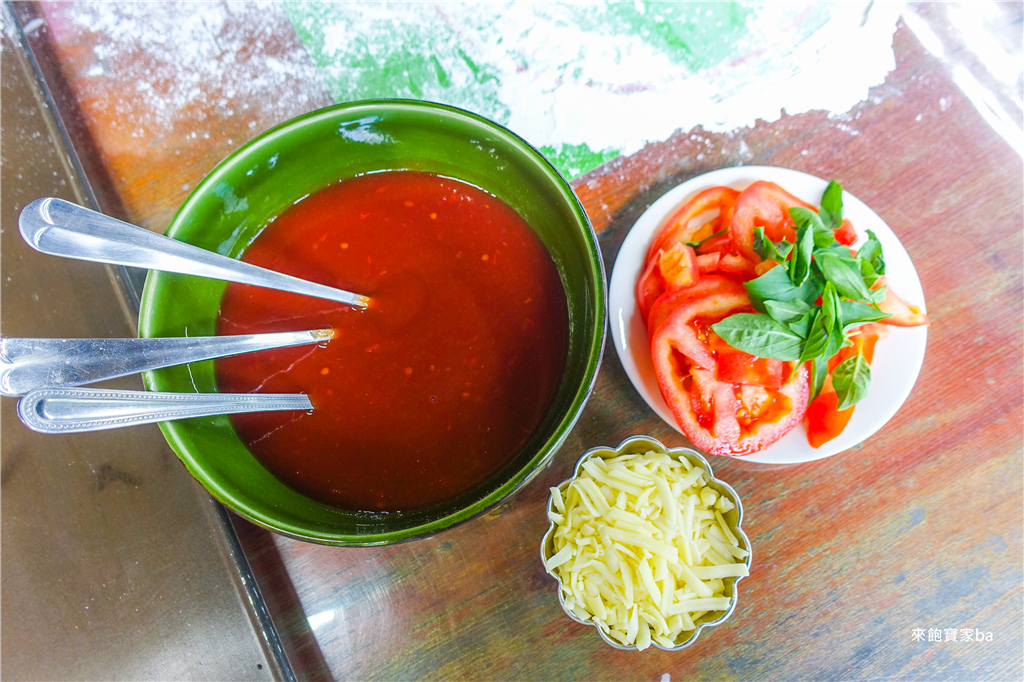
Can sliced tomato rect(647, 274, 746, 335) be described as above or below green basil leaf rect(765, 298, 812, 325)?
above

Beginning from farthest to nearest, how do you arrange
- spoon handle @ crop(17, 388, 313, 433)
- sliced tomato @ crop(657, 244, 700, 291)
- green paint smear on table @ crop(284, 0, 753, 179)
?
green paint smear on table @ crop(284, 0, 753, 179)
sliced tomato @ crop(657, 244, 700, 291)
spoon handle @ crop(17, 388, 313, 433)

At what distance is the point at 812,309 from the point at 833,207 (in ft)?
0.79

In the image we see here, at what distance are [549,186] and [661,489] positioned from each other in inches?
20.2

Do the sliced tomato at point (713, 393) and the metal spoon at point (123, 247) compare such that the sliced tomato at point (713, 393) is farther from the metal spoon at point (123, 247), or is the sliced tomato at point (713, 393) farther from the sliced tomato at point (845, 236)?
the metal spoon at point (123, 247)

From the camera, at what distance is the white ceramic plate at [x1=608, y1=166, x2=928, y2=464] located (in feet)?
3.61

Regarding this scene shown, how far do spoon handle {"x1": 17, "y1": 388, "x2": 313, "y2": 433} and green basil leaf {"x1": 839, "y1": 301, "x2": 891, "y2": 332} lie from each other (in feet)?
2.92

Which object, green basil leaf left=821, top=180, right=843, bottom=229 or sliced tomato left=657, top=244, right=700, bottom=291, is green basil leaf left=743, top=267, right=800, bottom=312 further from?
green basil leaf left=821, top=180, right=843, bottom=229

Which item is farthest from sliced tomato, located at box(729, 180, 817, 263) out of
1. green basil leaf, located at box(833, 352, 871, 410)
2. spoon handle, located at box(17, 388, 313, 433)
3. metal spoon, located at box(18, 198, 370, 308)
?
spoon handle, located at box(17, 388, 313, 433)

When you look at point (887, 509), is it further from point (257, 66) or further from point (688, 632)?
point (257, 66)

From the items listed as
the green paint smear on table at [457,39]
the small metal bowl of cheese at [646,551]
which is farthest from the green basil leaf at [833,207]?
the small metal bowl of cheese at [646,551]

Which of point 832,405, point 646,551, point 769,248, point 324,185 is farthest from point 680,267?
point 324,185

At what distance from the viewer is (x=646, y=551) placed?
3.21ft

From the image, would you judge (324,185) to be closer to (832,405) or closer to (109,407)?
(109,407)

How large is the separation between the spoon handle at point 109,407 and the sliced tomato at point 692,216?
2.42ft
